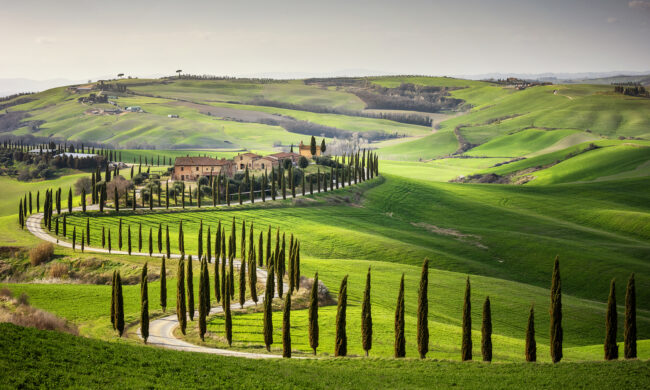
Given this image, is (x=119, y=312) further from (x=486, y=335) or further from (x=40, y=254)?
(x=40, y=254)

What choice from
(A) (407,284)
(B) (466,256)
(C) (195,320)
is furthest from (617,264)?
(C) (195,320)

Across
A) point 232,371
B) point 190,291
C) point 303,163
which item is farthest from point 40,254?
point 303,163

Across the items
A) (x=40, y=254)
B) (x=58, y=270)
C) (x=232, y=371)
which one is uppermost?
(x=232, y=371)

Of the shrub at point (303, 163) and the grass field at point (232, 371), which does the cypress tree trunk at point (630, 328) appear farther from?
the shrub at point (303, 163)

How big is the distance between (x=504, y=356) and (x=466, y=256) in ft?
182

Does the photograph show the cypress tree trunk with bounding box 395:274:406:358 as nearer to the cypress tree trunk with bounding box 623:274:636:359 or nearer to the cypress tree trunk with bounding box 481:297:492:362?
the cypress tree trunk with bounding box 481:297:492:362

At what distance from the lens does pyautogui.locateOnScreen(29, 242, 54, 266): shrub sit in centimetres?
8438

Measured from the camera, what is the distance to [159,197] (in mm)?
127812

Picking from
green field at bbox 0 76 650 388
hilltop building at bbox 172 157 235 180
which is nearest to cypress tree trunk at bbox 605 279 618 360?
green field at bbox 0 76 650 388

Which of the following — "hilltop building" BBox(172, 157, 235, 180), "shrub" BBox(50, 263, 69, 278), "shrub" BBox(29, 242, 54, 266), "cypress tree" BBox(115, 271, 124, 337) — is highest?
"hilltop building" BBox(172, 157, 235, 180)

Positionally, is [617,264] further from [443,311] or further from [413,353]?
[413,353]

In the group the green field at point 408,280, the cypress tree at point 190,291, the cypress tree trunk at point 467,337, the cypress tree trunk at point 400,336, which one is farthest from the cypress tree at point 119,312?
the cypress tree trunk at point 467,337

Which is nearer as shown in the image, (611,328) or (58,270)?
(611,328)

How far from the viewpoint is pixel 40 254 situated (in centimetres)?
8481
